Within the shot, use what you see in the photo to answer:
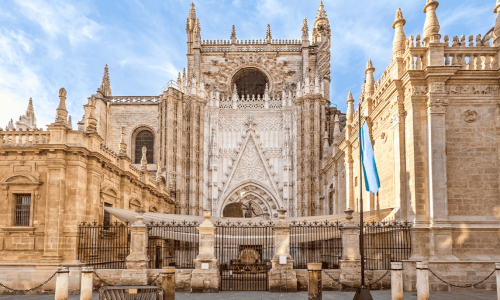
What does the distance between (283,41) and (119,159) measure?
76.3ft

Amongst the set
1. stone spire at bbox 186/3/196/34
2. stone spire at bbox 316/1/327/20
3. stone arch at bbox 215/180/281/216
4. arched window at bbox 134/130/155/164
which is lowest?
stone arch at bbox 215/180/281/216

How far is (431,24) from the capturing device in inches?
606

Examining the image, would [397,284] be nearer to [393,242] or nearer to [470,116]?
[393,242]

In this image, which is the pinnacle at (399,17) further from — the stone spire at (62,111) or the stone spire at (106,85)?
the stone spire at (106,85)

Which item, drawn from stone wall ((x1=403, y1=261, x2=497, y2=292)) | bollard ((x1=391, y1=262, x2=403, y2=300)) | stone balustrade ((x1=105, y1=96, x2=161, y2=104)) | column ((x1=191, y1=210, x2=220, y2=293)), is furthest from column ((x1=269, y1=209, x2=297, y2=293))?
stone balustrade ((x1=105, y1=96, x2=161, y2=104))

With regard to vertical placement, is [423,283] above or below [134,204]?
below

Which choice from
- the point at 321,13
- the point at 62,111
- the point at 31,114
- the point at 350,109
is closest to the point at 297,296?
the point at 62,111

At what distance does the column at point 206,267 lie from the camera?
1456cm

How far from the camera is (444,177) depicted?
48.2ft

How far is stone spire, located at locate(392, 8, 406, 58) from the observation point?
16469 mm

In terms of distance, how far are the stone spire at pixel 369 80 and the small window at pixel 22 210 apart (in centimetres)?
1442

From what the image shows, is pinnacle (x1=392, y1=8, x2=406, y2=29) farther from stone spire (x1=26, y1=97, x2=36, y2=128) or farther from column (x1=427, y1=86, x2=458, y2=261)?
stone spire (x1=26, y1=97, x2=36, y2=128)

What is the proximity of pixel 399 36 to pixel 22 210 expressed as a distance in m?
14.4

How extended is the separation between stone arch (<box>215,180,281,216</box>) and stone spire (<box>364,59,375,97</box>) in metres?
15.3
